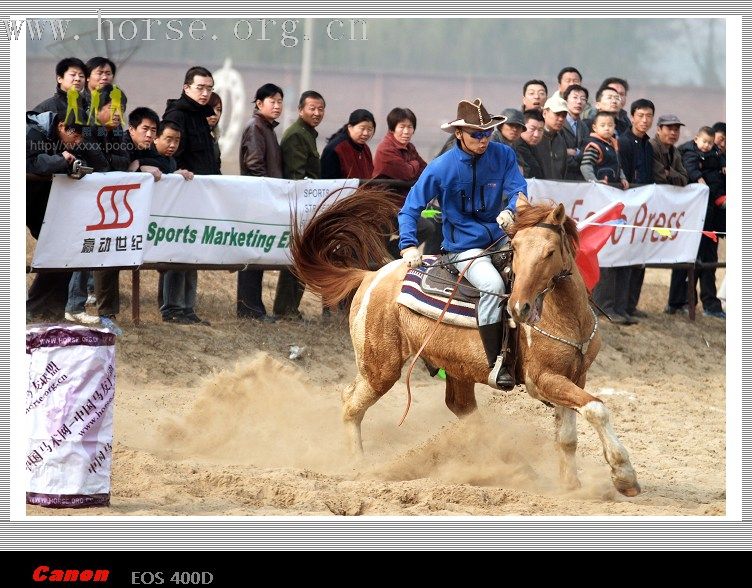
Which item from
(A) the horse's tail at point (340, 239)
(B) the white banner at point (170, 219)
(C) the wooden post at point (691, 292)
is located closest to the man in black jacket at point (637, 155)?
(C) the wooden post at point (691, 292)

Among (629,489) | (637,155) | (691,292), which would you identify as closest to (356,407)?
(629,489)

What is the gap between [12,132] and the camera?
21.4 feet

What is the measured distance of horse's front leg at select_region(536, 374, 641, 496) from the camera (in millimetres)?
7102

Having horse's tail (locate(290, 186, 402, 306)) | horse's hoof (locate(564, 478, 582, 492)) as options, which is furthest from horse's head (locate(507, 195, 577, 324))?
horse's tail (locate(290, 186, 402, 306))

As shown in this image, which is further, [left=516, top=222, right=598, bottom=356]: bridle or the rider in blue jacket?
the rider in blue jacket

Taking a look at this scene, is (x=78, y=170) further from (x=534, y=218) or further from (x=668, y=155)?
(x=668, y=155)

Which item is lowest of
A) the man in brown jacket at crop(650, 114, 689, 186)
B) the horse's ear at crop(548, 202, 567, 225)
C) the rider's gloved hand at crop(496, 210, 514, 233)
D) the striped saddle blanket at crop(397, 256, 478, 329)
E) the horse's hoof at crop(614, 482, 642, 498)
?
the horse's hoof at crop(614, 482, 642, 498)

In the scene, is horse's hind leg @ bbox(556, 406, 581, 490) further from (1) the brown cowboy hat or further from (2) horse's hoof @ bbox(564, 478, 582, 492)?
(1) the brown cowboy hat

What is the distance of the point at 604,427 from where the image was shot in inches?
281

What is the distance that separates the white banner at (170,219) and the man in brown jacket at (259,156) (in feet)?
1.14

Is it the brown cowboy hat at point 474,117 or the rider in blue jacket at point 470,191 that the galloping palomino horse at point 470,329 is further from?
the brown cowboy hat at point 474,117

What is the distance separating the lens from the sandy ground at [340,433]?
7258 mm

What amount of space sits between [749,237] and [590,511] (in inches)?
71.9

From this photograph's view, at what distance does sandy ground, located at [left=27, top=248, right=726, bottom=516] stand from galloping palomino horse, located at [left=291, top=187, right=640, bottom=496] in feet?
1.26
